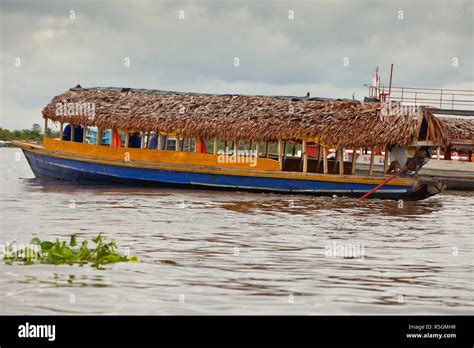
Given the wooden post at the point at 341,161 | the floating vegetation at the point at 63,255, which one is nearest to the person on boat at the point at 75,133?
the wooden post at the point at 341,161

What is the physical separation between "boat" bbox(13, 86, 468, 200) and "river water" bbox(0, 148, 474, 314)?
2367 millimetres

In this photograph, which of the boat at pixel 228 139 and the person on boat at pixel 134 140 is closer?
the boat at pixel 228 139

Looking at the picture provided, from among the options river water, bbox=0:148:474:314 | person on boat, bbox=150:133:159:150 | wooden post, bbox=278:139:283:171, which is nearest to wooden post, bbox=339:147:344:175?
wooden post, bbox=278:139:283:171

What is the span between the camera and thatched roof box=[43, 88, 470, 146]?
26250 millimetres

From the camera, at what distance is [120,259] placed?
11.6 metres

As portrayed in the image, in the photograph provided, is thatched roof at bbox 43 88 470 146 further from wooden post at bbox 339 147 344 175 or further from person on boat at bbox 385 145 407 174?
person on boat at bbox 385 145 407 174

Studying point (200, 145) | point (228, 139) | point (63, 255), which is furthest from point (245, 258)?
point (200, 145)

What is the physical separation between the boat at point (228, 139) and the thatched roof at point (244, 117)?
3 cm

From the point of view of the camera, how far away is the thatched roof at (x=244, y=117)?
26.2 m

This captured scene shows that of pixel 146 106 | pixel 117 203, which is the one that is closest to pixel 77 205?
pixel 117 203

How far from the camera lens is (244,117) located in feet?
90.9

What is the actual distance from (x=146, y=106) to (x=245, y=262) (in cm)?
1753

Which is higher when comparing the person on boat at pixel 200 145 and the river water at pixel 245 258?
the person on boat at pixel 200 145

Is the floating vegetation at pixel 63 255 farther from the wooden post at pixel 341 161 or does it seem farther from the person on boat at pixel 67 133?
the person on boat at pixel 67 133
